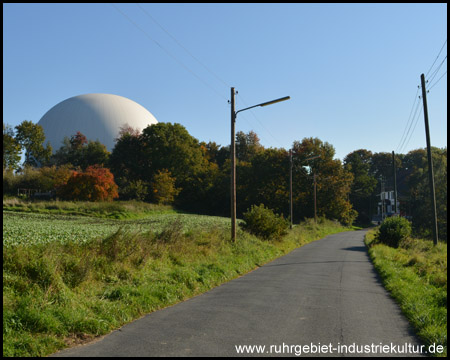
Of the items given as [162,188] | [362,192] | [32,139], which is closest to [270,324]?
[162,188]

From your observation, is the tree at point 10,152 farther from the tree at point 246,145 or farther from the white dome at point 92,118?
the tree at point 246,145

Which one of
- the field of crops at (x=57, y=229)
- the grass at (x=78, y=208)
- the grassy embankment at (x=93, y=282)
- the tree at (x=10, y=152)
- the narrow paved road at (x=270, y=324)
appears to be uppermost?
the tree at (x=10, y=152)

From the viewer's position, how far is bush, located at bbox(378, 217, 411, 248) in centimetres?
2439

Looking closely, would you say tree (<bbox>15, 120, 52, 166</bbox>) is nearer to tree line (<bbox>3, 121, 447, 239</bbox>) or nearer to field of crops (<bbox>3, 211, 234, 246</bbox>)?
tree line (<bbox>3, 121, 447, 239</bbox>)

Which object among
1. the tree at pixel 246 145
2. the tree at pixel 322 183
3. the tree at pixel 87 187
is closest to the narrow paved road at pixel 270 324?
the tree at pixel 87 187

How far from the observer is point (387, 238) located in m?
24.9

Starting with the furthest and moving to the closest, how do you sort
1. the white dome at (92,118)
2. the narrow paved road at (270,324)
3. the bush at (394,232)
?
1. the white dome at (92,118)
2. the bush at (394,232)
3. the narrow paved road at (270,324)

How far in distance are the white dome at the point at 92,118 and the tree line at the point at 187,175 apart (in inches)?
281

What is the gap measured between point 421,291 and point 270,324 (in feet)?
16.8

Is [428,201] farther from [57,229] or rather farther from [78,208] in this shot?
[57,229]

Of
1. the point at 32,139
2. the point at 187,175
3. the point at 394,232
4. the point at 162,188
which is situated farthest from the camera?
the point at 32,139

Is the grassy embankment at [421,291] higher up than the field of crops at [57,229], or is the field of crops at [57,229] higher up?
the field of crops at [57,229]

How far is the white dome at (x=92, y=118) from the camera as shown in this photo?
8212cm

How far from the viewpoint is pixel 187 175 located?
66.5 metres
